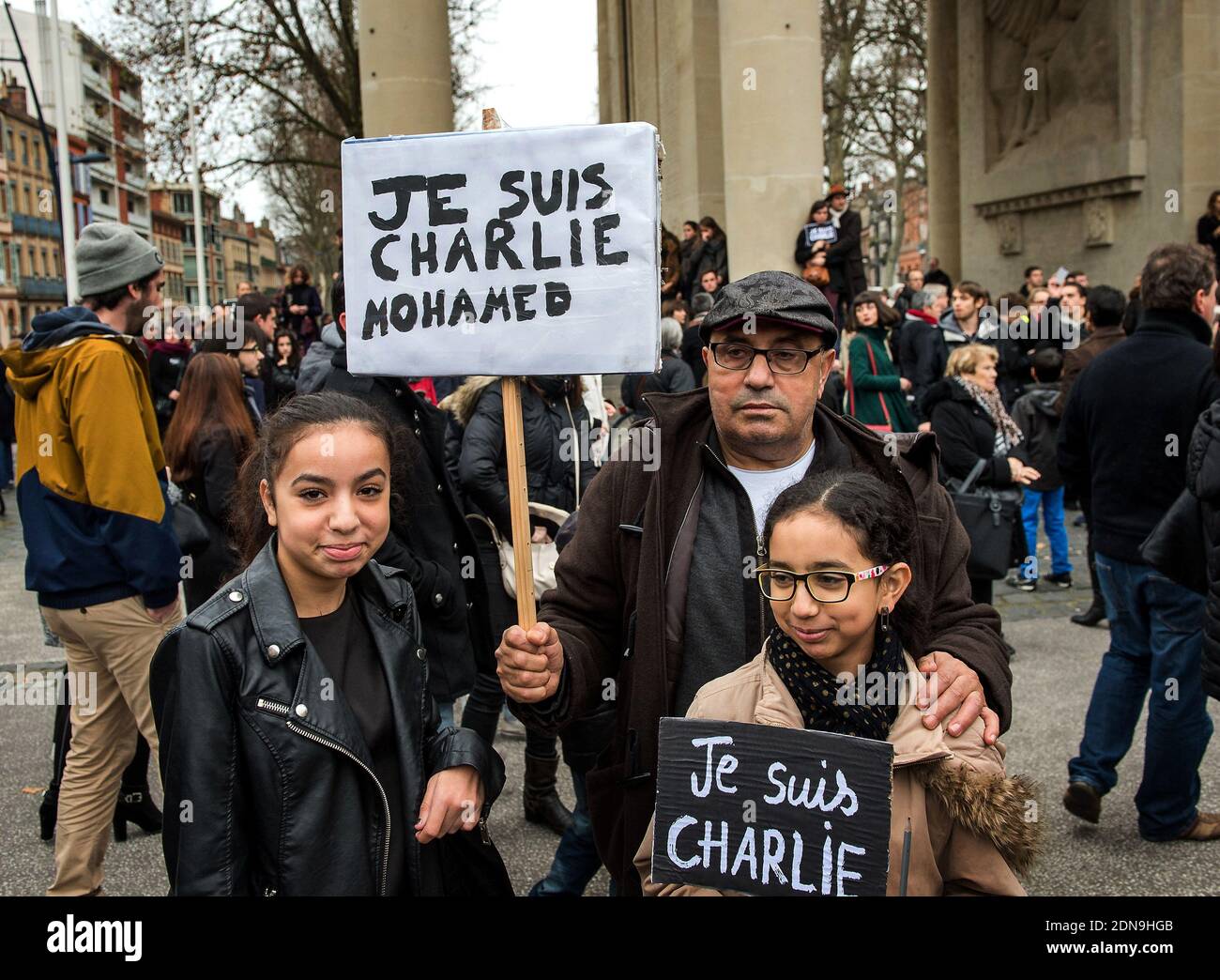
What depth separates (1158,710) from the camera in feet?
15.6

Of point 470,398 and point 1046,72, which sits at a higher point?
point 1046,72

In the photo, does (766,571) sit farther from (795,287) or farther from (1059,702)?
(1059,702)

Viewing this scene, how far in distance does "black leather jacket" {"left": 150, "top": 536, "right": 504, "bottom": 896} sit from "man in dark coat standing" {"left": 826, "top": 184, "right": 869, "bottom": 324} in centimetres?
1063

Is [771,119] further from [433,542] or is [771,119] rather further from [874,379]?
[433,542]

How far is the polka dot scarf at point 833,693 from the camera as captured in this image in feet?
7.89

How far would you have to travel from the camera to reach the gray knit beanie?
452cm

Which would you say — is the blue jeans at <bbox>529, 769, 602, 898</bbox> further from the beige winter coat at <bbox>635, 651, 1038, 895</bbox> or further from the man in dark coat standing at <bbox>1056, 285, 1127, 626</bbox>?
the man in dark coat standing at <bbox>1056, 285, 1127, 626</bbox>

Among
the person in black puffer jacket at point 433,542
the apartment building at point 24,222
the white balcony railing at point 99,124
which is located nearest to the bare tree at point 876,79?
the person in black puffer jacket at point 433,542

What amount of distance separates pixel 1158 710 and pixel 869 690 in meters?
2.87

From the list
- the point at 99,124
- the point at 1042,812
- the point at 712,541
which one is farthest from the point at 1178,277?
the point at 99,124

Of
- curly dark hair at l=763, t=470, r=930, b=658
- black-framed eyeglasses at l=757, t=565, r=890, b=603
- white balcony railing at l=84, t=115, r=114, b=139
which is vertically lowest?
black-framed eyeglasses at l=757, t=565, r=890, b=603

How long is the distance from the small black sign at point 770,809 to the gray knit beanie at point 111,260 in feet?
10.1

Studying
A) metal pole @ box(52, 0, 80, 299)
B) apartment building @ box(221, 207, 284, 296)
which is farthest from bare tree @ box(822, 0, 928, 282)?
apartment building @ box(221, 207, 284, 296)
